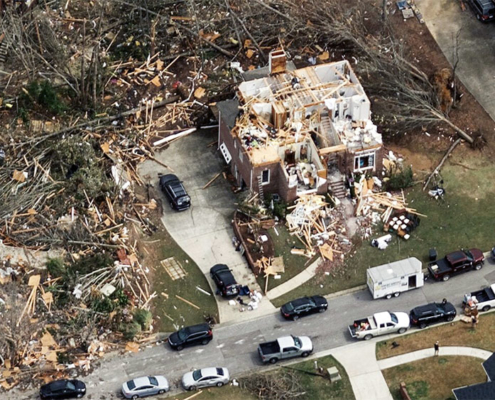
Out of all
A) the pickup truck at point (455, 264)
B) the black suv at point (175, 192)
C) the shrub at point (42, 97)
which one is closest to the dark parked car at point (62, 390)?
the black suv at point (175, 192)

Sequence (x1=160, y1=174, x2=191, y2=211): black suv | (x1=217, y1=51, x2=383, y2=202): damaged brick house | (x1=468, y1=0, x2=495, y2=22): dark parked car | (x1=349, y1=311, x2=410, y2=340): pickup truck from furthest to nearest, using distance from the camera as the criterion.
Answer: (x1=468, y1=0, x2=495, y2=22): dark parked car, (x1=160, y1=174, x2=191, y2=211): black suv, (x1=217, y1=51, x2=383, y2=202): damaged brick house, (x1=349, y1=311, x2=410, y2=340): pickup truck

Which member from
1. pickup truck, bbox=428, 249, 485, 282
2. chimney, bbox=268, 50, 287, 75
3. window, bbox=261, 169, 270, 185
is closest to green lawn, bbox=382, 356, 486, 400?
pickup truck, bbox=428, 249, 485, 282

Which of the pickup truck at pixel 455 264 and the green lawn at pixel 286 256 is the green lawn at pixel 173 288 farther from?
the pickup truck at pixel 455 264

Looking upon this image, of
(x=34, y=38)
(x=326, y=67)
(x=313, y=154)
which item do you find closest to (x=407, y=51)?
(x=326, y=67)

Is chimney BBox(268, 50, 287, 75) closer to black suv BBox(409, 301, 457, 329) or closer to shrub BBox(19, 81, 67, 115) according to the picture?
shrub BBox(19, 81, 67, 115)

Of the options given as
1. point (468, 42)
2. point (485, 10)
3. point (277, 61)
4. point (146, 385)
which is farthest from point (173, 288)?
point (485, 10)

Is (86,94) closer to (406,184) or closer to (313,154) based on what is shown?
(313,154)
